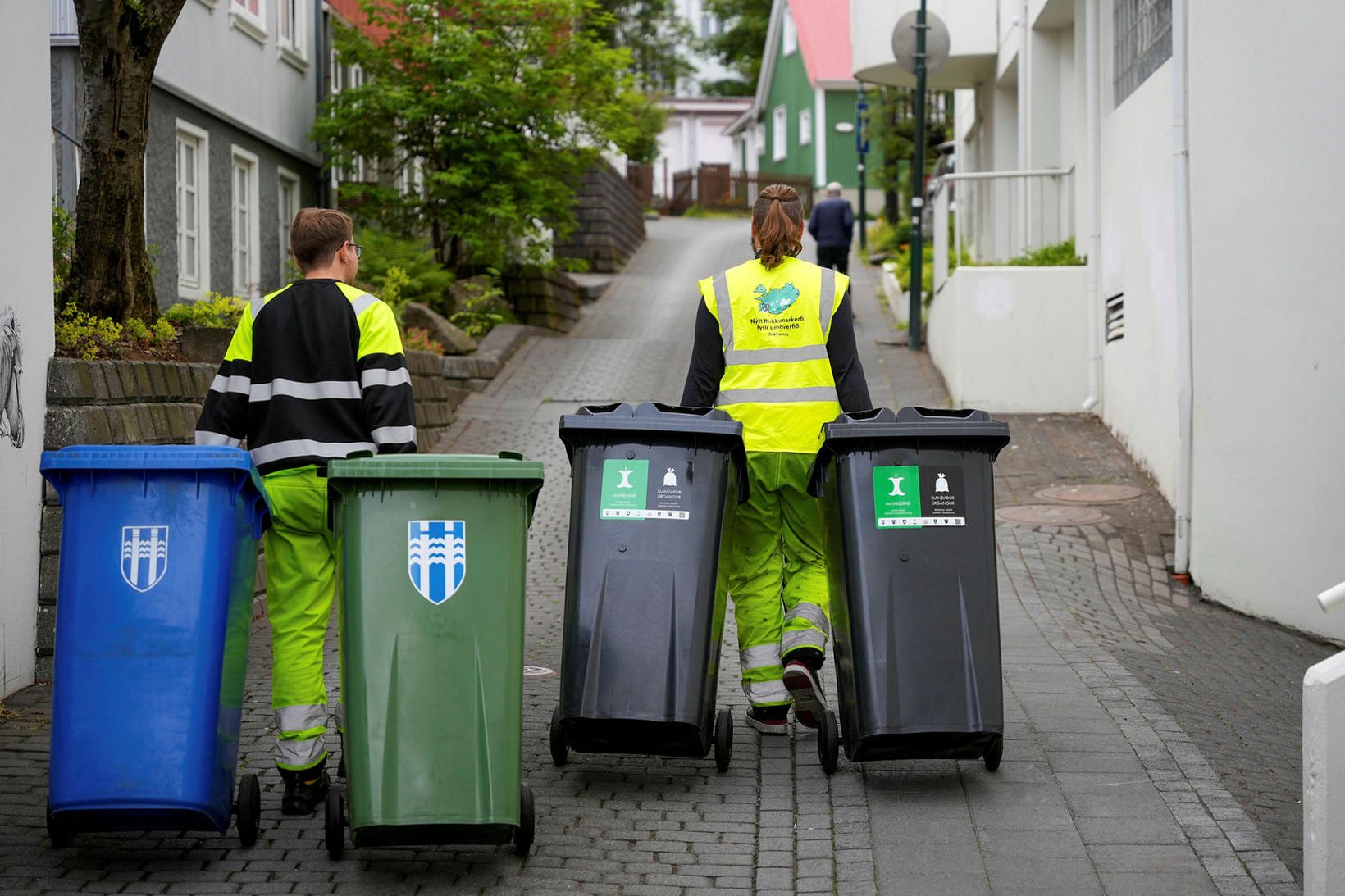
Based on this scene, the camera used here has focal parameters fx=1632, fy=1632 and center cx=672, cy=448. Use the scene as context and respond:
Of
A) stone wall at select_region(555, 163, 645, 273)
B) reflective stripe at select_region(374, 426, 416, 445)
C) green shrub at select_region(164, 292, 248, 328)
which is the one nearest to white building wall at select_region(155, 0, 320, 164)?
→ green shrub at select_region(164, 292, 248, 328)

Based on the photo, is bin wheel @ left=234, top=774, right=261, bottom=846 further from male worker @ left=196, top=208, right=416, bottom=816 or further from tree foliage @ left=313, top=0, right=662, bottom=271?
tree foliage @ left=313, top=0, right=662, bottom=271

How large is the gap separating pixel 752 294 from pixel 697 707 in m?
1.52

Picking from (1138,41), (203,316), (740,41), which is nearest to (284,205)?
(203,316)

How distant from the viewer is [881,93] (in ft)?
105

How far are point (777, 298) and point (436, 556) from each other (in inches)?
70.7

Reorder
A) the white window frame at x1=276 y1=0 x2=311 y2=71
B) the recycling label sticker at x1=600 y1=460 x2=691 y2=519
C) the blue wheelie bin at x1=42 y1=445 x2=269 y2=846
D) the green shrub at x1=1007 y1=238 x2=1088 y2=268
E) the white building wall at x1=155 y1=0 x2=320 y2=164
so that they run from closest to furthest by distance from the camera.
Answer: the blue wheelie bin at x1=42 y1=445 x2=269 y2=846 < the recycling label sticker at x1=600 y1=460 x2=691 y2=519 < the white building wall at x1=155 y1=0 x2=320 y2=164 < the green shrub at x1=1007 y1=238 x2=1088 y2=268 < the white window frame at x1=276 y1=0 x2=311 y2=71

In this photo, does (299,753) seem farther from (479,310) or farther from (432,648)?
(479,310)

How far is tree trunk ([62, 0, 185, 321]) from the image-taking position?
27.4ft

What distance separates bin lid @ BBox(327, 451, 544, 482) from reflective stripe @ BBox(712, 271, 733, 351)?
4.54 feet

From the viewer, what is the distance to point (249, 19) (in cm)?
1563

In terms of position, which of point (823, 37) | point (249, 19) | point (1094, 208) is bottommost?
point (1094, 208)

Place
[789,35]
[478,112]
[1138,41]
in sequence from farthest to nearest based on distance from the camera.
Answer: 1. [789,35]
2. [478,112]
3. [1138,41]

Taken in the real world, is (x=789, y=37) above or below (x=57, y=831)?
above

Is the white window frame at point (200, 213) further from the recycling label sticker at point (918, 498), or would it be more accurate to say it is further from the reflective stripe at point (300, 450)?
the recycling label sticker at point (918, 498)
